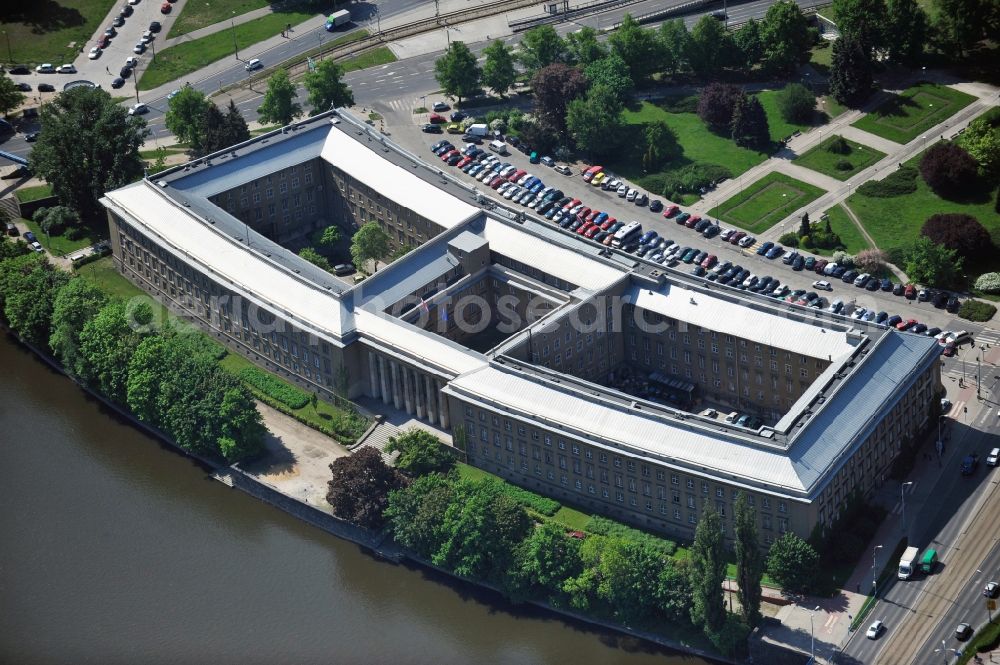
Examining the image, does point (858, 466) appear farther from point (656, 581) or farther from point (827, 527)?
point (656, 581)

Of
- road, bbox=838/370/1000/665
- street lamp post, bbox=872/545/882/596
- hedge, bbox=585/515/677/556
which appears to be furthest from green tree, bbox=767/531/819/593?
hedge, bbox=585/515/677/556

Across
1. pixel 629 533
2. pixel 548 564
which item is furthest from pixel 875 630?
pixel 548 564

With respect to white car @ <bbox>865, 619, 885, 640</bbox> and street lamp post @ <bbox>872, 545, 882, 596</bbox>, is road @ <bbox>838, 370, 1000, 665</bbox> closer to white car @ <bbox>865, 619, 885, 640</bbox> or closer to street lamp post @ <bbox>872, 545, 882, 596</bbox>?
white car @ <bbox>865, 619, 885, 640</bbox>

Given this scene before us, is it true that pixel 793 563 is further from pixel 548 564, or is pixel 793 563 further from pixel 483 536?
pixel 483 536

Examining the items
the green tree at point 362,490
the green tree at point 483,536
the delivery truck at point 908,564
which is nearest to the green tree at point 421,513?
the green tree at point 483,536

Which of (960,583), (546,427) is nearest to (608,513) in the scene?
(546,427)
